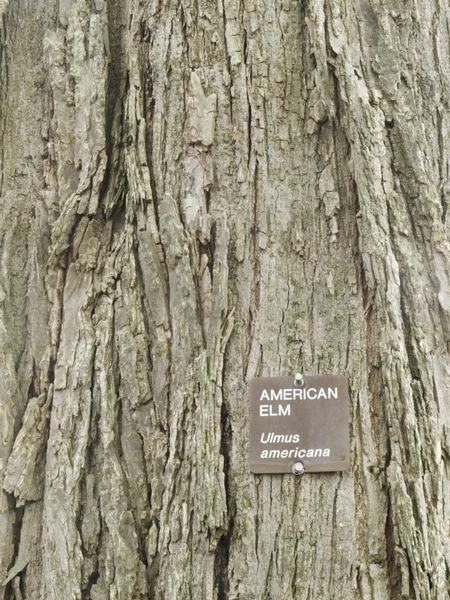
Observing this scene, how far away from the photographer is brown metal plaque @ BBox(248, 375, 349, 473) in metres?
1.94

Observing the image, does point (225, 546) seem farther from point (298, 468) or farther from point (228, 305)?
point (228, 305)

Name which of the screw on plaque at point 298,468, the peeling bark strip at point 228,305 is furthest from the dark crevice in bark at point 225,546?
the screw on plaque at point 298,468

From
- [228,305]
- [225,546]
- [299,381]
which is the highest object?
[228,305]

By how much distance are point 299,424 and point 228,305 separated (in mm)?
334

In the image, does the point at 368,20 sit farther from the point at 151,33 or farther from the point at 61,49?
the point at 61,49

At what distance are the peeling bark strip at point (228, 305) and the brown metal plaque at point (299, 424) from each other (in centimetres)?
3

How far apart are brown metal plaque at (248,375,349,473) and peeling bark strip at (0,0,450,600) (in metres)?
0.03

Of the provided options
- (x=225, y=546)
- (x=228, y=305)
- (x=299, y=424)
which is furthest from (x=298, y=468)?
(x=228, y=305)

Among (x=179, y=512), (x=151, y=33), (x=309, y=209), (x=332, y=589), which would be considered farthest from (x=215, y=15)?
(x=332, y=589)

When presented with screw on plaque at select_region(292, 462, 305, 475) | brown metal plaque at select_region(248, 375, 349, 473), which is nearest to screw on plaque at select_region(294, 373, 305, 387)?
brown metal plaque at select_region(248, 375, 349, 473)

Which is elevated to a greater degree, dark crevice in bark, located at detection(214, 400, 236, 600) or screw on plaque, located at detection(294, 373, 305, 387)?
screw on plaque, located at detection(294, 373, 305, 387)

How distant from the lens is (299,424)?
1954 millimetres

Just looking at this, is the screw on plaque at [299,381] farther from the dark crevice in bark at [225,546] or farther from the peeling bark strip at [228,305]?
the dark crevice in bark at [225,546]

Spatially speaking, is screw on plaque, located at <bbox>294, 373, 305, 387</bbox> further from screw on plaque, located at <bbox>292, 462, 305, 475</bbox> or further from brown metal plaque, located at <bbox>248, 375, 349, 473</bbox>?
screw on plaque, located at <bbox>292, 462, 305, 475</bbox>
